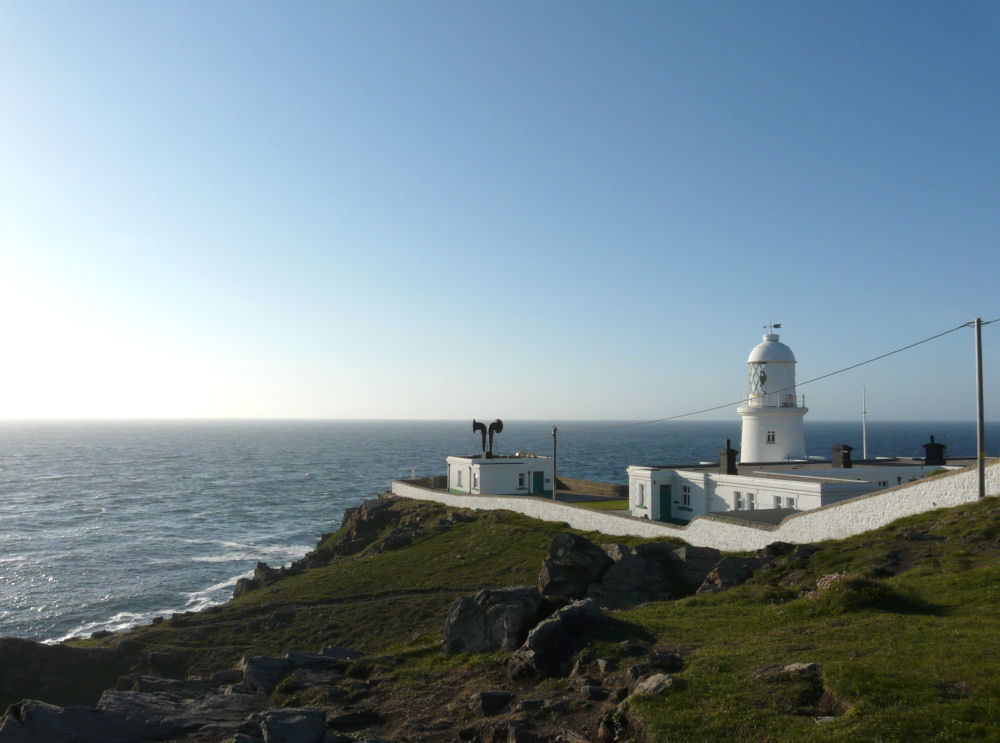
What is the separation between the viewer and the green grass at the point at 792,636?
11258 mm

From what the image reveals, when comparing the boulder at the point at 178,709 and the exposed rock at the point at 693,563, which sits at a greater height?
the exposed rock at the point at 693,563

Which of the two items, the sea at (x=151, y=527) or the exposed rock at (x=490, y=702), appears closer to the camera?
the exposed rock at (x=490, y=702)

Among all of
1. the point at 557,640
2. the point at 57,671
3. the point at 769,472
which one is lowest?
the point at 57,671

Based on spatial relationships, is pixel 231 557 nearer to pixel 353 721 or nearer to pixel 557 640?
pixel 353 721

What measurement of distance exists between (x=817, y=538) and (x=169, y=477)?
111 meters

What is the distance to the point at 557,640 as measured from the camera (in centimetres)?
1653

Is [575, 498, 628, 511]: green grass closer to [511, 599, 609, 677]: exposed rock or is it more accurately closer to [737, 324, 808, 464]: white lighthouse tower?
[737, 324, 808, 464]: white lighthouse tower

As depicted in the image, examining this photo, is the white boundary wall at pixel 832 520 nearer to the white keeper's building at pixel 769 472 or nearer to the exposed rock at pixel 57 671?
the white keeper's building at pixel 769 472

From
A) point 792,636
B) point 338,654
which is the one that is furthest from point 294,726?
point 792,636

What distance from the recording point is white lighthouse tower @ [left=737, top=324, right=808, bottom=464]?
49.9 metres

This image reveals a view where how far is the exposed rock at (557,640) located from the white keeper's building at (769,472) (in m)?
18.7

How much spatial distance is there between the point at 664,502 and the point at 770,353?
1519 cm

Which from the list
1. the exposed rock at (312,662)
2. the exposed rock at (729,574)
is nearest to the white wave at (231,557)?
the exposed rock at (312,662)

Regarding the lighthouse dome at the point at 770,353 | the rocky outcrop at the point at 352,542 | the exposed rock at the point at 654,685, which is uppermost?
the lighthouse dome at the point at 770,353
